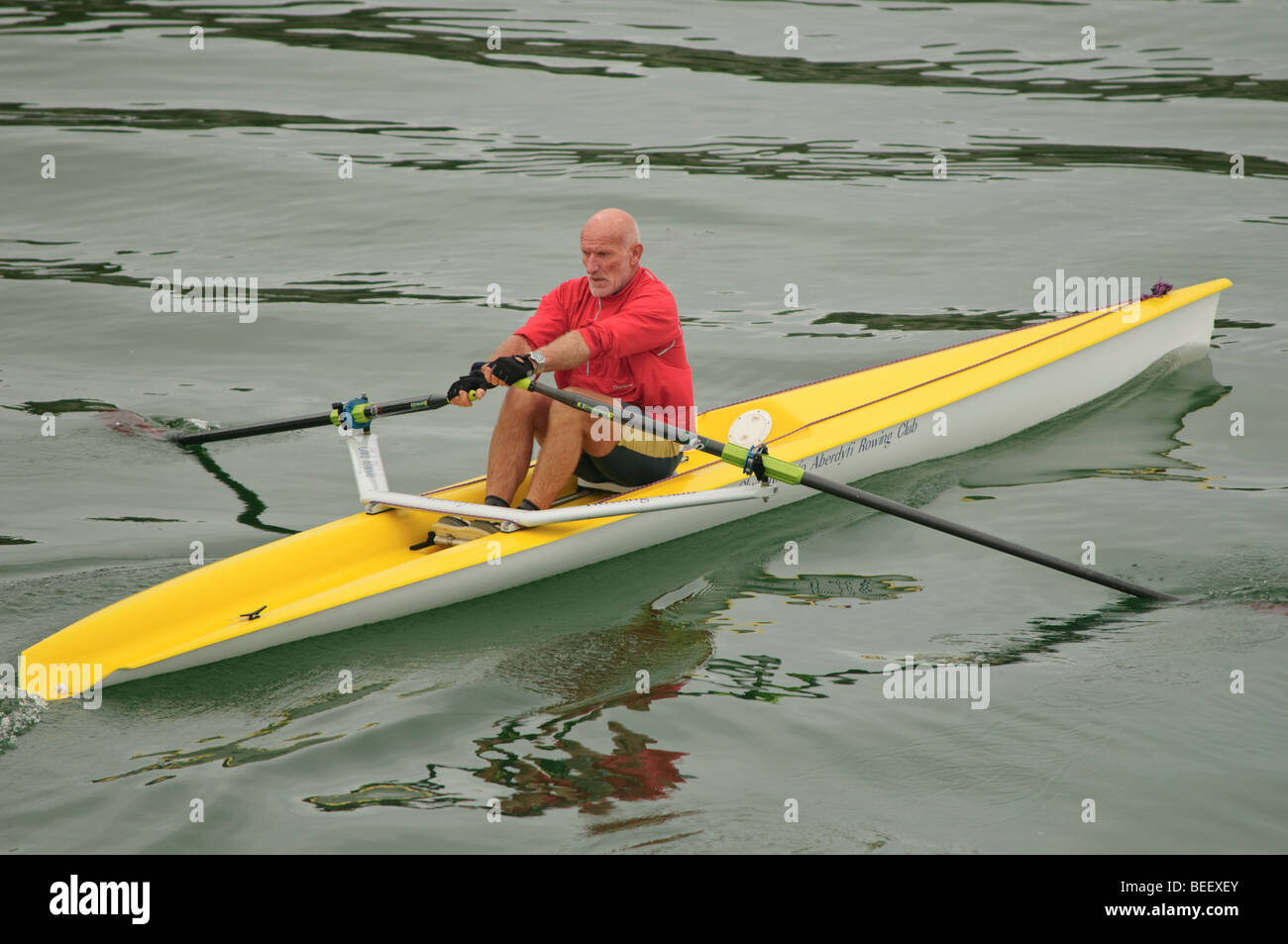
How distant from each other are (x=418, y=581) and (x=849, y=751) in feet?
7.13

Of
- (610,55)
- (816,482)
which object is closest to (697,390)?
(816,482)

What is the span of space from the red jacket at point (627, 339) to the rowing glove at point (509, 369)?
18.7 inches

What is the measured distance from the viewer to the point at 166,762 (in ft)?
16.7

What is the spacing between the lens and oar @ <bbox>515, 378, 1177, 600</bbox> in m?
6.46

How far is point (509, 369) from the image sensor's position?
20.4 ft

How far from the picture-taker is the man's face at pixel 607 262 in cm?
670

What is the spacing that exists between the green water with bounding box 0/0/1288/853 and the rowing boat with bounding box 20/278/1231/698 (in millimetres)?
147

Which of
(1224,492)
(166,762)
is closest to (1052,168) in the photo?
(1224,492)

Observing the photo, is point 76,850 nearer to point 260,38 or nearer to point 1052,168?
point 1052,168

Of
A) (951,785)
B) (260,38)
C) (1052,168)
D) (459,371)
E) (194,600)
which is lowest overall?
(951,785)
